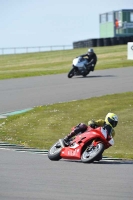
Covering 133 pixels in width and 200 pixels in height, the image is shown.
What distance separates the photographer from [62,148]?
11.4m

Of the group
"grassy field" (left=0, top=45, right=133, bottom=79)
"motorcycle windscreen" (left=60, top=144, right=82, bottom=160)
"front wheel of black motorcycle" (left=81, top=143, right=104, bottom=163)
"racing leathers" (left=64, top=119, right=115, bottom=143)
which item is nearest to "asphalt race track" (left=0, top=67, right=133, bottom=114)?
"grassy field" (left=0, top=45, right=133, bottom=79)

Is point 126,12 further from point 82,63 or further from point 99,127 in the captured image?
point 99,127

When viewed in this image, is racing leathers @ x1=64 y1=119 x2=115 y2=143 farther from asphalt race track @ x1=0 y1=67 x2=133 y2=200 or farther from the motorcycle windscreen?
asphalt race track @ x1=0 y1=67 x2=133 y2=200

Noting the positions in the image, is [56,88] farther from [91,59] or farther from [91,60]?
[91,59]

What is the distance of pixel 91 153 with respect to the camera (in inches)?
430

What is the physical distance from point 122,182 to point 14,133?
24.4ft

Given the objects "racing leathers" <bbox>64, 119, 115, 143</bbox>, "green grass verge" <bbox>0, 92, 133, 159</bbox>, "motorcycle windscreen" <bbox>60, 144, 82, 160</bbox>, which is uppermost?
"racing leathers" <bbox>64, 119, 115, 143</bbox>

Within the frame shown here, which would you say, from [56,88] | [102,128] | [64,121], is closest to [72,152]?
[102,128]

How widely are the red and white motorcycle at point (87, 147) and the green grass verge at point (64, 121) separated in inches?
63.2

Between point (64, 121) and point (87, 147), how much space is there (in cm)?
687

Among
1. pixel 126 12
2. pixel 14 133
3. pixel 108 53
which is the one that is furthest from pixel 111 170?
pixel 126 12

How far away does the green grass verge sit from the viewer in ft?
48.3

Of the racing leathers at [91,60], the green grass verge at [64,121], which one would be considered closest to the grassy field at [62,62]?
the racing leathers at [91,60]

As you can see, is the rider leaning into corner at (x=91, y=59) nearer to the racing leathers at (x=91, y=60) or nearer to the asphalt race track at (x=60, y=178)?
the racing leathers at (x=91, y=60)
